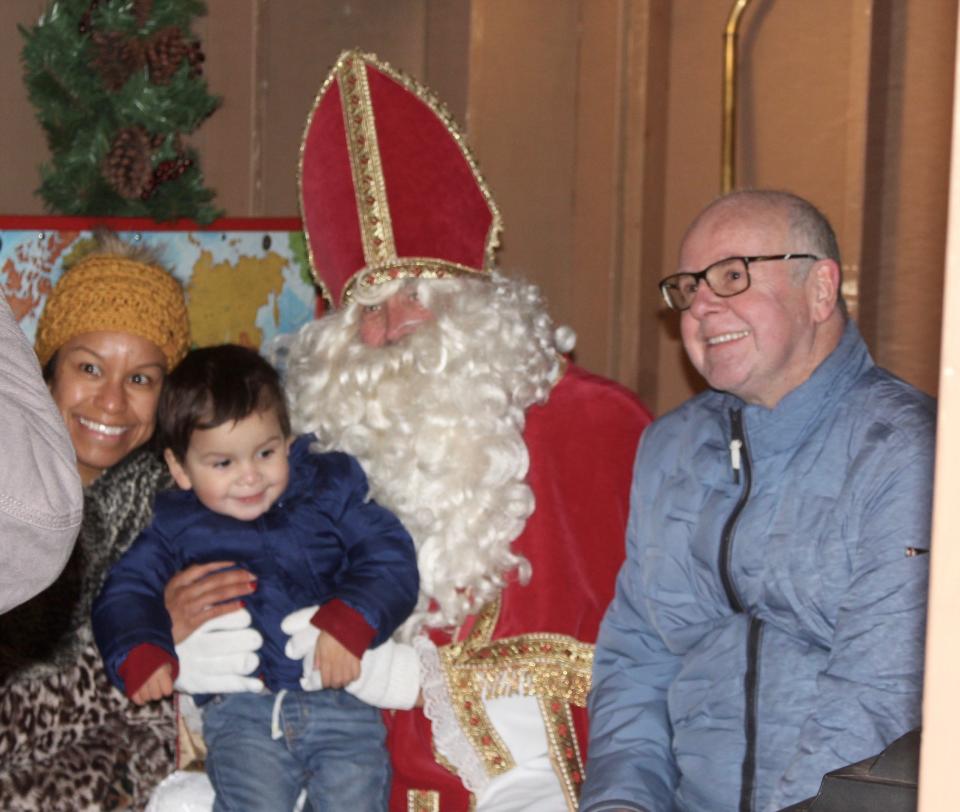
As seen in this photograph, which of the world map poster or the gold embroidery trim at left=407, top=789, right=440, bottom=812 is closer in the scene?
the gold embroidery trim at left=407, top=789, right=440, bottom=812

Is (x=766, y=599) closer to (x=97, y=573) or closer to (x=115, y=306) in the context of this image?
(x=97, y=573)

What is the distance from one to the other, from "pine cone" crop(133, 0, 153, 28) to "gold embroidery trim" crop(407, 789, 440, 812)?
2.25 meters

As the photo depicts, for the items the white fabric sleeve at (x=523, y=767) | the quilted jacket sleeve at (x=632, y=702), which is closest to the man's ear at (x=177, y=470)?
the white fabric sleeve at (x=523, y=767)

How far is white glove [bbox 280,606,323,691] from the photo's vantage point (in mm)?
2971

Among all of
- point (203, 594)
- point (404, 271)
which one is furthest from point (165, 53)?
point (203, 594)

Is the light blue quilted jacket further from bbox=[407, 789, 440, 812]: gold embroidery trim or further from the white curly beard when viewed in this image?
bbox=[407, 789, 440, 812]: gold embroidery trim

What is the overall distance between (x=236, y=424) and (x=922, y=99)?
2637 millimetres

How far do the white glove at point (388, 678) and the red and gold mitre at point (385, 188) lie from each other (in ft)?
3.18

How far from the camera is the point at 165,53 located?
12.6ft

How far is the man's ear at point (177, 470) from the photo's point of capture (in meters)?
3.06

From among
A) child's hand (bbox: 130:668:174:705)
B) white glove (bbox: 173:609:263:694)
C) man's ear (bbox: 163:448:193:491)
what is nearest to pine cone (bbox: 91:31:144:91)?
man's ear (bbox: 163:448:193:491)

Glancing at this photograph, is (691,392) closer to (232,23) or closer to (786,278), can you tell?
(232,23)

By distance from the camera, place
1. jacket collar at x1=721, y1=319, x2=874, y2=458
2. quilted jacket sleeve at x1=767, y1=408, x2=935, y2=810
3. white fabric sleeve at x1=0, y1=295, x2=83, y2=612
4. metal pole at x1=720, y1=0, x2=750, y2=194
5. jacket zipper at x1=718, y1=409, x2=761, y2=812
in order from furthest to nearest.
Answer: metal pole at x1=720, y1=0, x2=750, y2=194 → jacket collar at x1=721, y1=319, x2=874, y2=458 → jacket zipper at x1=718, y1=409, x2=761, y2=812 → quilted jacket sleeve at x1=767, y1=408, x2=935, y2=810 → white fabric sleeve at x1=0, y1=295, x2=83, y2=612

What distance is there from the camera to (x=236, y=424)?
2.97 metres
